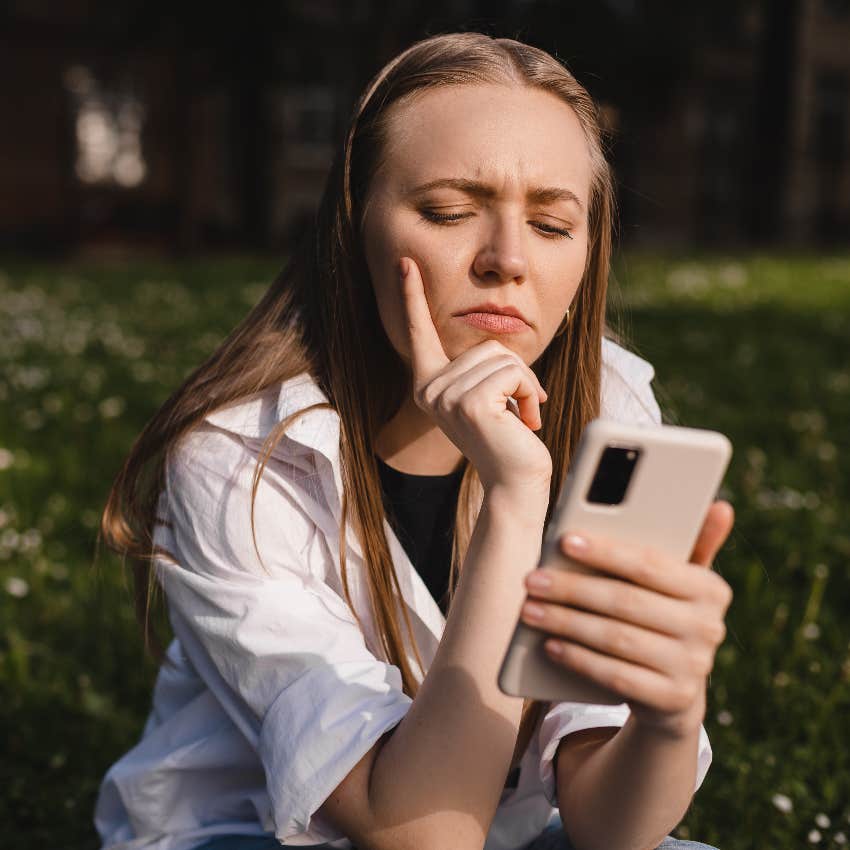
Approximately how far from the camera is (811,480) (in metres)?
4.93

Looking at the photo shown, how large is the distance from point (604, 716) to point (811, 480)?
3.48 meters

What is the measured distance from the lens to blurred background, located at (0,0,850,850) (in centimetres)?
304

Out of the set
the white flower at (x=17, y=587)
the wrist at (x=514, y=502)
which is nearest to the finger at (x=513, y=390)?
the wrist at (x=514, y=502)

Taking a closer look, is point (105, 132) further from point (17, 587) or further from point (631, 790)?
point (631, 790)

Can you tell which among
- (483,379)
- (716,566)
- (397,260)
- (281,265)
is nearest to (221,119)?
(281,265)

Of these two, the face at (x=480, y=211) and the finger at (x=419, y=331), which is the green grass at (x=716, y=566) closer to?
the face at (x=480, y=211)

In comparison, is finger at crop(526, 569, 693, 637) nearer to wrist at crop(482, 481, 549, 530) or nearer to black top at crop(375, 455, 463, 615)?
wrist at crop(482, 481, 549, 530)

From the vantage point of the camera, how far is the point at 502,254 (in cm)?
173

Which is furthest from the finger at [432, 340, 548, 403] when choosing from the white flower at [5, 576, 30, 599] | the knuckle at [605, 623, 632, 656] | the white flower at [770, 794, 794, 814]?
the white flower at [5, 576, 30, 599]

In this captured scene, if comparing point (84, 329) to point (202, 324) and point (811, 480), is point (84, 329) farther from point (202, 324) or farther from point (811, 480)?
point (811, 480)

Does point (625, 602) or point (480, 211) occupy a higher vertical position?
point (480, 211)

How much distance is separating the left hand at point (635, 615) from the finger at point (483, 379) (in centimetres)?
39

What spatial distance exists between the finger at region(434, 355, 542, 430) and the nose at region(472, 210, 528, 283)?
0.19 metres

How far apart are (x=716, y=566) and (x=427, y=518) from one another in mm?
2074
